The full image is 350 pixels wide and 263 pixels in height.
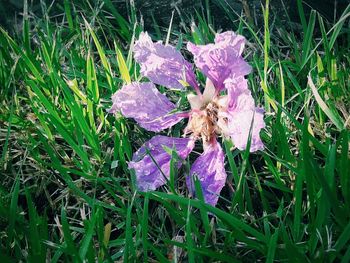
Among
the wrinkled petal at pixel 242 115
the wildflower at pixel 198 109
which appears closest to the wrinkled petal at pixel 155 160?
the wildflower at pixel 198 109

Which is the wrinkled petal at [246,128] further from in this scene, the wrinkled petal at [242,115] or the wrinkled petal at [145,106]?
the wrinkled petal at [145,106]

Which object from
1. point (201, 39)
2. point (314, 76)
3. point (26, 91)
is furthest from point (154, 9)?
point (314, 76)

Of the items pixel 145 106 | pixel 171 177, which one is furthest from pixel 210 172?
pixel 145 106

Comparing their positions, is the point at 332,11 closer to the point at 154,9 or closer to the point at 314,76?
the point at 314,76

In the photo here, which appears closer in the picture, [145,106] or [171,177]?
[171,177]

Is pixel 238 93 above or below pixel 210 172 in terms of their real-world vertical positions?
above

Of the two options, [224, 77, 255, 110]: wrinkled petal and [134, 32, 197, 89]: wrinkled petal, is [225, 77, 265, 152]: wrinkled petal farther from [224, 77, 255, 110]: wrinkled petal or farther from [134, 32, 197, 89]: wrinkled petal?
[134, 32, 197, 89]: wrinkled petal

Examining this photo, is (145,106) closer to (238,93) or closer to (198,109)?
(198,109)
